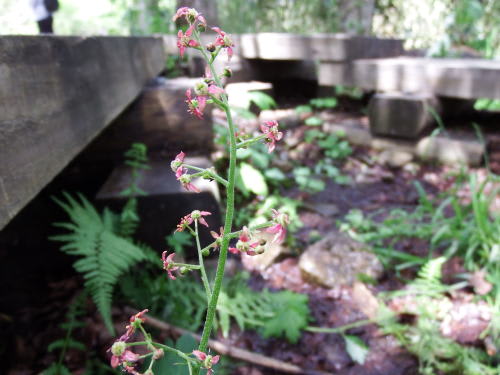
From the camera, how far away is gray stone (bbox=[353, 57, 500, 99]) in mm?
3188

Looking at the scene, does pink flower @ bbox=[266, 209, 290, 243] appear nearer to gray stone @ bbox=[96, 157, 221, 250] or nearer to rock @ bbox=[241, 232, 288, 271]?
gray stone @ bbox=[96, 157, 221, 250]

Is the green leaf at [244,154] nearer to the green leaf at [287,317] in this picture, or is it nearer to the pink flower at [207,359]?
the green leaf at [287,317]

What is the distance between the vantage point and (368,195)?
137 inches

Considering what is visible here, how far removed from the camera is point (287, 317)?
187cm

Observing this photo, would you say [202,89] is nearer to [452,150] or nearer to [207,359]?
[207,359]

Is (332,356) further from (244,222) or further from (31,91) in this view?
(31,91)

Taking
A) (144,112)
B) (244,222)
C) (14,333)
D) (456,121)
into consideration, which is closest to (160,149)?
(144,112)

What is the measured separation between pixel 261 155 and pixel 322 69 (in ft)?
4.98

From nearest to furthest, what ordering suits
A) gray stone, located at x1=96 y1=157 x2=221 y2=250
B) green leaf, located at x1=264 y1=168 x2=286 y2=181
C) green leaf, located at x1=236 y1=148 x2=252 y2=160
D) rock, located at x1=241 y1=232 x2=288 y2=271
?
gray stone, located at x1=96 y1=157 x2=221 y2=250, rock, located at x1=241 y1=232 x2=288 y2=271, green leaf, located at x1=236 y1=148 x2=252 y2=160, green leaf, located at x1=264 y1=168 x2=286 y2=181

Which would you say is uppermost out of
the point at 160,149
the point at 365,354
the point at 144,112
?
the point at 144,112

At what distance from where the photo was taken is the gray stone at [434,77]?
3.19 metres

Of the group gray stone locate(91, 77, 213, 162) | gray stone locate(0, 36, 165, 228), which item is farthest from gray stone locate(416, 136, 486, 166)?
gray stone locate(0, 36, 165, 228)

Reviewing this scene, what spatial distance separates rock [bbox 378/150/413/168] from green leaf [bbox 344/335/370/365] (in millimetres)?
2306

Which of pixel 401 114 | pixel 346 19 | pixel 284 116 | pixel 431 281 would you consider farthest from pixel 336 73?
pixel 346 19
